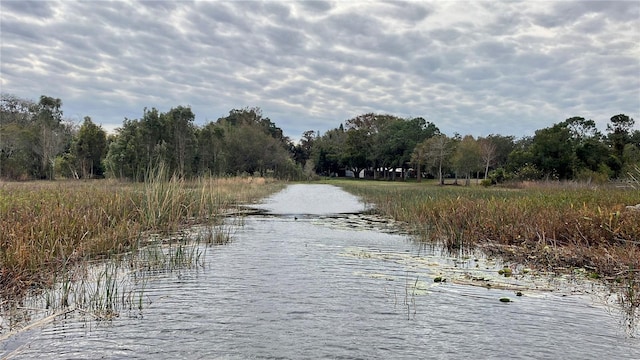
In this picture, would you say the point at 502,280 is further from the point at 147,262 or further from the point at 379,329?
the point at 147,262

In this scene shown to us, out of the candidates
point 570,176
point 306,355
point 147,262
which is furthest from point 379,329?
point 570,176

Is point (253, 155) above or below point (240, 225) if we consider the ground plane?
above

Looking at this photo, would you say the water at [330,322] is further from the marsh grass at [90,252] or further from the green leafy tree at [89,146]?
the green leafy tree at [89,146]

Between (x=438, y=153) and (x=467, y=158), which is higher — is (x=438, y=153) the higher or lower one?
the higher one

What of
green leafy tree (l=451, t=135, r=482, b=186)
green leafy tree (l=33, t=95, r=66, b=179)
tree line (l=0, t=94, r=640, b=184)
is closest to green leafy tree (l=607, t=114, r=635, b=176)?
tree line (l=0, t=94, r=640, b=184)

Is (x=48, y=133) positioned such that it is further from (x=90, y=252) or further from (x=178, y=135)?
(x=90, y=252)

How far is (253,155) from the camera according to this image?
66.3 m

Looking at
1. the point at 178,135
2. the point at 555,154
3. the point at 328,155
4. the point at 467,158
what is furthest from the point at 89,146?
the point at 328,155

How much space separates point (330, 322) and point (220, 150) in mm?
45598

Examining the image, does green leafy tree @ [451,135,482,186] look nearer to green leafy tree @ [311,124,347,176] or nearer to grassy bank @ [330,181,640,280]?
green leafy tree @ [311,124,347,176]

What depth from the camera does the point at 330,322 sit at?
5926 mm

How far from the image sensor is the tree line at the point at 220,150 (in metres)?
39.2

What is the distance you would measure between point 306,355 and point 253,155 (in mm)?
62491

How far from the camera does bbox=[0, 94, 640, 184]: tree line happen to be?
39.2 metres
